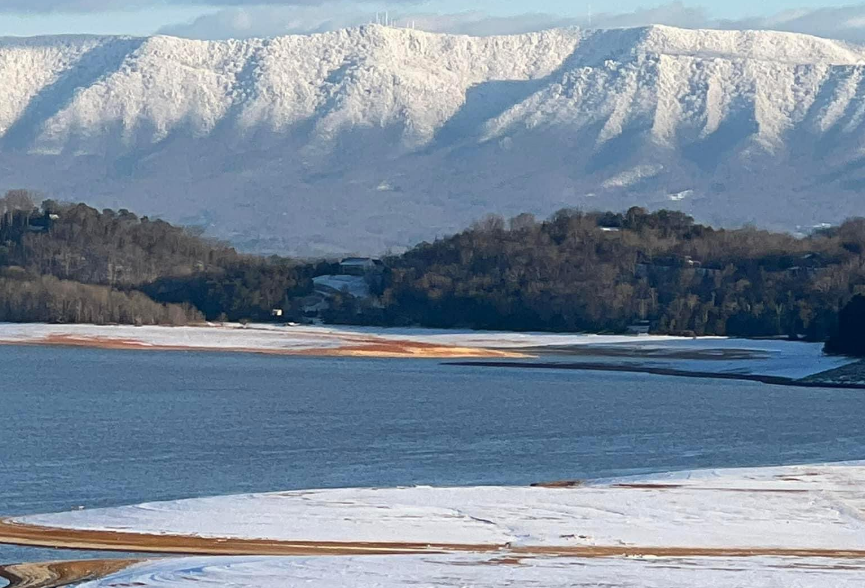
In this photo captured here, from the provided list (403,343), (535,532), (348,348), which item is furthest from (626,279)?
(535,532)

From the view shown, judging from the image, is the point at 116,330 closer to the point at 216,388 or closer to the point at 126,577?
the point at 216,388

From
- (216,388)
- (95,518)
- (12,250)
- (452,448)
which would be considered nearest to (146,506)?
(95,518)

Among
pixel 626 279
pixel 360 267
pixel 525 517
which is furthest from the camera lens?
pixel 360 267

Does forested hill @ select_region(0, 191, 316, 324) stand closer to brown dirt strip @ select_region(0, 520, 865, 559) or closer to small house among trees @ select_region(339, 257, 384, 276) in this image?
small house among trees @ select_region(339, 257, 384, 276)

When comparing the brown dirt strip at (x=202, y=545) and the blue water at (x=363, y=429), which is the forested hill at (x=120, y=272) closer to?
the blue water at (x=363, y=429)

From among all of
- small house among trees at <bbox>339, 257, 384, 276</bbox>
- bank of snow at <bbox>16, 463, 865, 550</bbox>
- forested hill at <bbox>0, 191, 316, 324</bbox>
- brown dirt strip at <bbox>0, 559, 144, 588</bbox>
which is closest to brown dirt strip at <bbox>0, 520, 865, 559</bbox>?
bank of snow at <bbox>16, 463, 865, 550</bbox>

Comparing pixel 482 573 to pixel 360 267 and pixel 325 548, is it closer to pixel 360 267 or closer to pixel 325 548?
pixel 325 548

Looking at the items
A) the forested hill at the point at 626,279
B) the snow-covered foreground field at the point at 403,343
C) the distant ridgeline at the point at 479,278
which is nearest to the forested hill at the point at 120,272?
the distant ridgeline at the point at 479,278
